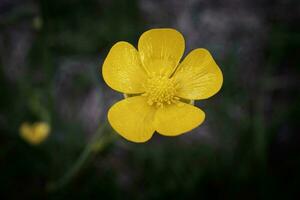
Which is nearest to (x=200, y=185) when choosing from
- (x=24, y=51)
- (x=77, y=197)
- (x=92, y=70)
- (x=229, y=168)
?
(x=229, y=168)

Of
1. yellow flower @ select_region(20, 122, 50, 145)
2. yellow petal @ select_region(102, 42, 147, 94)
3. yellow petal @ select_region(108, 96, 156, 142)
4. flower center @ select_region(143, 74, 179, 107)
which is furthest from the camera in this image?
→ yellow flower @ select_region(20, 122, 50, 145)

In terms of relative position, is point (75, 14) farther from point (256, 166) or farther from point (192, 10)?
point (256, 166)

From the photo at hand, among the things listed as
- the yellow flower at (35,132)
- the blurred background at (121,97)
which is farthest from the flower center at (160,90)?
the yellow flower at (35,132)

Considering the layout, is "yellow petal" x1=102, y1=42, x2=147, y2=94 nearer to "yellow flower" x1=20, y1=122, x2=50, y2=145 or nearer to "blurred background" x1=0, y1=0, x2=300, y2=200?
"blurred background" x1=0, y1=0, x2=300, y2=200

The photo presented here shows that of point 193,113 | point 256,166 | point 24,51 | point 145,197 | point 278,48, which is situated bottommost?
point 145,197

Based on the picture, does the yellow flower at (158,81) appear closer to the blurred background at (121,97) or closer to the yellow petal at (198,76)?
the yellow petal at (198,76)

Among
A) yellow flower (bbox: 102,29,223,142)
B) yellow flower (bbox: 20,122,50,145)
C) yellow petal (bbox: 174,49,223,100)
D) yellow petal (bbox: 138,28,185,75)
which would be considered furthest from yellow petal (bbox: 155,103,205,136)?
yellow flower (bbox: 20,122,50,145)

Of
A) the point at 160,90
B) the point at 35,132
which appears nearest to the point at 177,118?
the point at 160,90
